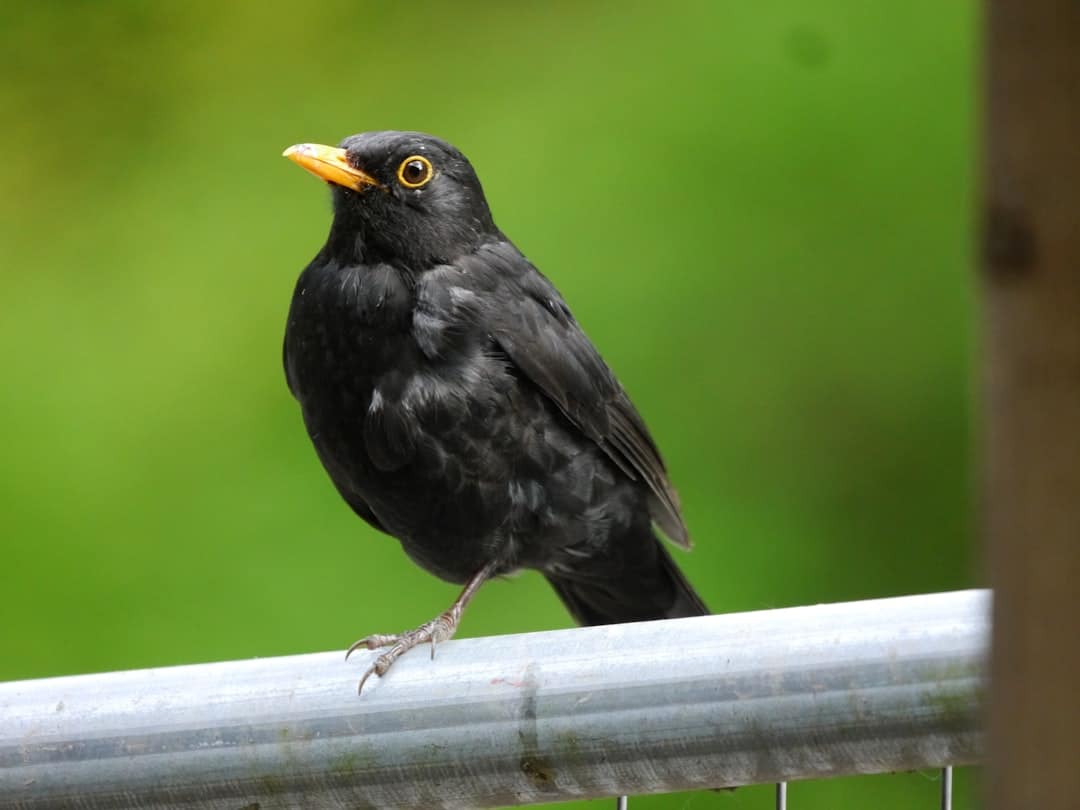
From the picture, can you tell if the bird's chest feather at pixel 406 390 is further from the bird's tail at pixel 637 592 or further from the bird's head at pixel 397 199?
the bird's tail at pixel 637 592

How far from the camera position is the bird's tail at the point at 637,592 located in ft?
12.8

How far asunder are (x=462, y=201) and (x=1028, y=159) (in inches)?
117

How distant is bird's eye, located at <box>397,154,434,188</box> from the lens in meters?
3.65

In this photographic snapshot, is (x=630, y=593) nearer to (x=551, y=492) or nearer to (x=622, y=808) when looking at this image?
(x=551, y=492)

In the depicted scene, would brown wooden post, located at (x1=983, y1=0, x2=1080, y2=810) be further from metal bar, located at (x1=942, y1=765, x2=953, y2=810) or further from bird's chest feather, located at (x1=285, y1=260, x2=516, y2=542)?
bird's chest feather, located at (x1=285, y1=260, x2=516, y2=542)

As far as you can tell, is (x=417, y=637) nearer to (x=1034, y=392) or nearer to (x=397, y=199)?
(x=397, y=199)

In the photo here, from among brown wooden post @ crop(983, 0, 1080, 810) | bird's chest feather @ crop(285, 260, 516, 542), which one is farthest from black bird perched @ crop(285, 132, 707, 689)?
brown wooden post @ crop(983, 0, 1080, 810)

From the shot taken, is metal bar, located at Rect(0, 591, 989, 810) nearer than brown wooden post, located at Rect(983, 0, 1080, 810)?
No

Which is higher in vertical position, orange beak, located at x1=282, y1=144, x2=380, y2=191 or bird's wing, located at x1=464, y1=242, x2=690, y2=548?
orange beak, located at x1=282, y1=144, x2=380, y2=191

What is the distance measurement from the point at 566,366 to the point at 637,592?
71 centimetres

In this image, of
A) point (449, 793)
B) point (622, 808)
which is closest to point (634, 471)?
point (622, 808)

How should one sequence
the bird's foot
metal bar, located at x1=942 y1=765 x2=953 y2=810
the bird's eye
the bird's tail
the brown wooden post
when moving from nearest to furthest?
1. the brown wooden post
2. metal bar, located at x1=942 y1=765 x2=953 y2=810
3. the bird's foot
4. the bird's eye
5. the bird's tail

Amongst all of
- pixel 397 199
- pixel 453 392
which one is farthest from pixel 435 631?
pixel 397 199

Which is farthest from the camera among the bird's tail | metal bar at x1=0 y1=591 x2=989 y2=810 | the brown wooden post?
the bird's tail
